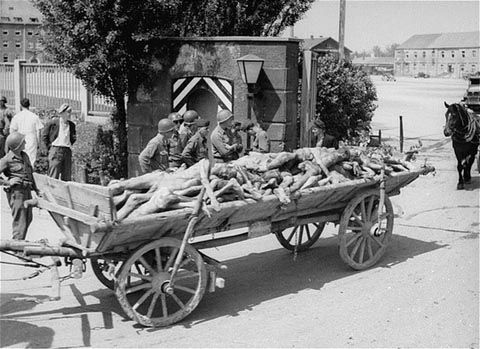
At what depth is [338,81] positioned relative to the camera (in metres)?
16.7

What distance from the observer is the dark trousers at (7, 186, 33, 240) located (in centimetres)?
835

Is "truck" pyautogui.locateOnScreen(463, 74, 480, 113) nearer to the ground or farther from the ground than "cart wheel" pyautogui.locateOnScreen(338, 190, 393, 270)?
farther from the ground

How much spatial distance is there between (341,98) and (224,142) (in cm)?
758

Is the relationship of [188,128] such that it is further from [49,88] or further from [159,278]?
[49,88]

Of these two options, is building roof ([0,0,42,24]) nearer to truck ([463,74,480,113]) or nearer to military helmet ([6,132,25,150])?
truck ([463,74,480,113])

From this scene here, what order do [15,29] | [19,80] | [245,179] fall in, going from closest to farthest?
[245,179] < [19,80] < [15,29]

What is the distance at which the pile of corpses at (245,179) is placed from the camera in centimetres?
651

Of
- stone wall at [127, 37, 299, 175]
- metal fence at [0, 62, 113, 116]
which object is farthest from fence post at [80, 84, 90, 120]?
stone wall at [127, 37, 299, 175]

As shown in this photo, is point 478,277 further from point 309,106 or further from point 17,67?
point 17,67

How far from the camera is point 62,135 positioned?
1178 cm

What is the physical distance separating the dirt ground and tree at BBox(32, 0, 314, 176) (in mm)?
3442

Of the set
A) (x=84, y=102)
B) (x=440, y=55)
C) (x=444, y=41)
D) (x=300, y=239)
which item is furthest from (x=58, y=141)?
(x=444, y=41)

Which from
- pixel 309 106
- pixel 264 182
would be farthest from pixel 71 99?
pixel 264 182

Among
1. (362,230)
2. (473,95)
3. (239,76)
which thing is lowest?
(362,230)
